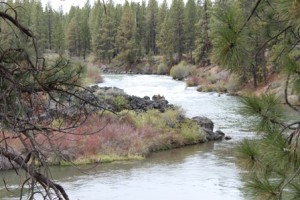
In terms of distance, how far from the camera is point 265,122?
10.2 ft

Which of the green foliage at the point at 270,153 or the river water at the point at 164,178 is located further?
the river water at the point at 164,178

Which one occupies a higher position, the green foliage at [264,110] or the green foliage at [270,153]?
the green foliage at [264,110]

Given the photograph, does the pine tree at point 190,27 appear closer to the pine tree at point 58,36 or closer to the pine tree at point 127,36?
the pine tree at point 127,36

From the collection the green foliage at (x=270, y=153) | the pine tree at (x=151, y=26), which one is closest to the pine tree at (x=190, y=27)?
the pine tree at (x=151, y=26)

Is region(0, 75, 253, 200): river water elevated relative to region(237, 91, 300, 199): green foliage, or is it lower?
lower

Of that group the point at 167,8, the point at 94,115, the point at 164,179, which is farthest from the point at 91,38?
the point at 164,179

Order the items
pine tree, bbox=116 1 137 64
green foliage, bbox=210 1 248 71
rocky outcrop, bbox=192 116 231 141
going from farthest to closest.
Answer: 1. pine tree, bbox=116 1 137 64
2. rocky outcrop, bbox=192 116 231 141
3. green foliage, bbox=210 1 248 71

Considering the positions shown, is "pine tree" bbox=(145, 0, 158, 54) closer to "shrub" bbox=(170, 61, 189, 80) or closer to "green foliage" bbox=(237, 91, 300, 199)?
"shrub" bbox=(170, 61, 189, 80)

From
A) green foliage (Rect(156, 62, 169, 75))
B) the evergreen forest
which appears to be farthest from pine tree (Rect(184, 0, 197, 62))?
the evergreen forest

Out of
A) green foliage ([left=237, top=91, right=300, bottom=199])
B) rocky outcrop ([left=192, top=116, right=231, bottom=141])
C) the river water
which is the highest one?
green foliage ([left=237, top=91, right=300, bottom=199])

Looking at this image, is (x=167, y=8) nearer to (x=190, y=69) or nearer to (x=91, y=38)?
(x=91, y=38)

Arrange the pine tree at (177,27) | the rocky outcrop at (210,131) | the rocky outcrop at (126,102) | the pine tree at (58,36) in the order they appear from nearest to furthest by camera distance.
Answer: the pine tree at (58,36)
the rocky outcrop at (210,131)
the rocky outcrop at (126,102)
the pine tree at (177,27)

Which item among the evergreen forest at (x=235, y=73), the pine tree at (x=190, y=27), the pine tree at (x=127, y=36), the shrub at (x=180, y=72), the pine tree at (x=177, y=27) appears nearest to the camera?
the evergreen forest at (x=235, y=73)

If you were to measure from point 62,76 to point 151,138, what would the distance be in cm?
1484
